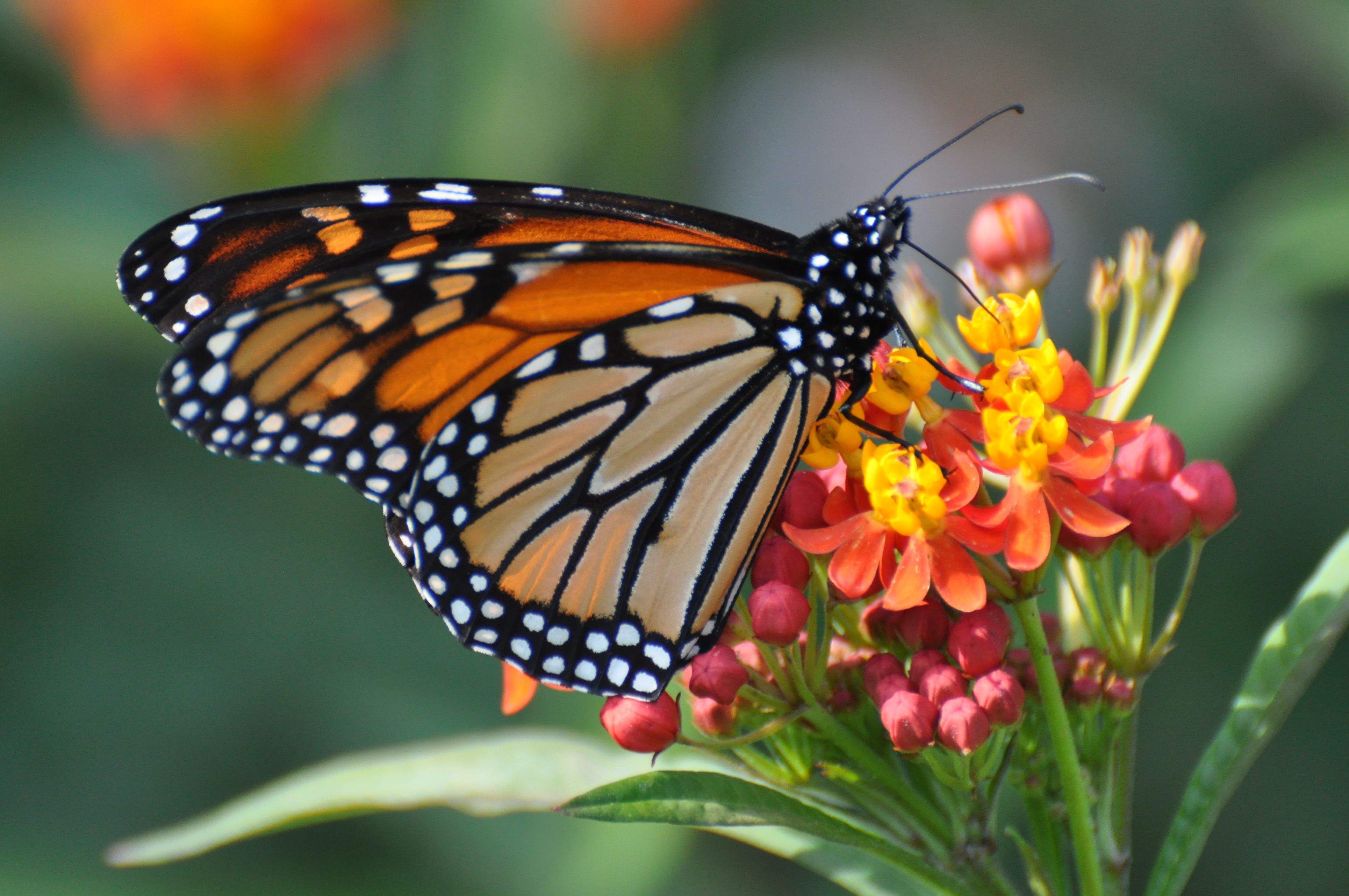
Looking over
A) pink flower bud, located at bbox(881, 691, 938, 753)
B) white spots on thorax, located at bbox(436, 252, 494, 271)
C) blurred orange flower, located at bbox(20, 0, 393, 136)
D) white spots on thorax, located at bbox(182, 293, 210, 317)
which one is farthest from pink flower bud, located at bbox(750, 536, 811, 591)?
blurred orange flower, located at bbox(20, 0, 393, 136)

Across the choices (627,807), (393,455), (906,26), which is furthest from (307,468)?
(906,26)

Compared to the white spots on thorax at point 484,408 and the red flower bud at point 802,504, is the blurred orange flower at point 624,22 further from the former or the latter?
the red flower bud at point 802,504

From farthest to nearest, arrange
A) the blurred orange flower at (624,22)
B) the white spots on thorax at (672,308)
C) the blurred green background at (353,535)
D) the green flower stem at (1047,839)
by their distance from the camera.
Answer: the blurred orange flower at (624,22), the blurred green background at (353,535), the white spots on thorax at (672,308), the green flower stem at (1047,839)

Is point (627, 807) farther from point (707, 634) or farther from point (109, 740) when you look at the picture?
point (109, 740)

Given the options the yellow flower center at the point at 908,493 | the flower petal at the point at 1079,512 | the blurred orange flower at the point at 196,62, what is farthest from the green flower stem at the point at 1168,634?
the blurred orange flower at the point at 196,62

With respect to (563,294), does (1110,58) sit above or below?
above

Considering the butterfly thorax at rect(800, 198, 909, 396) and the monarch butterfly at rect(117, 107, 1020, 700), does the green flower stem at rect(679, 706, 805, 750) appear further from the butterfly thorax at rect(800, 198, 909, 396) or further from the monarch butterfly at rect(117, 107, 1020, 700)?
the butterfly thorax at rect(800, 198, 909, 396)

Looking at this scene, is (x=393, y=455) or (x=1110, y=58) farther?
(x=1110, y=58)
